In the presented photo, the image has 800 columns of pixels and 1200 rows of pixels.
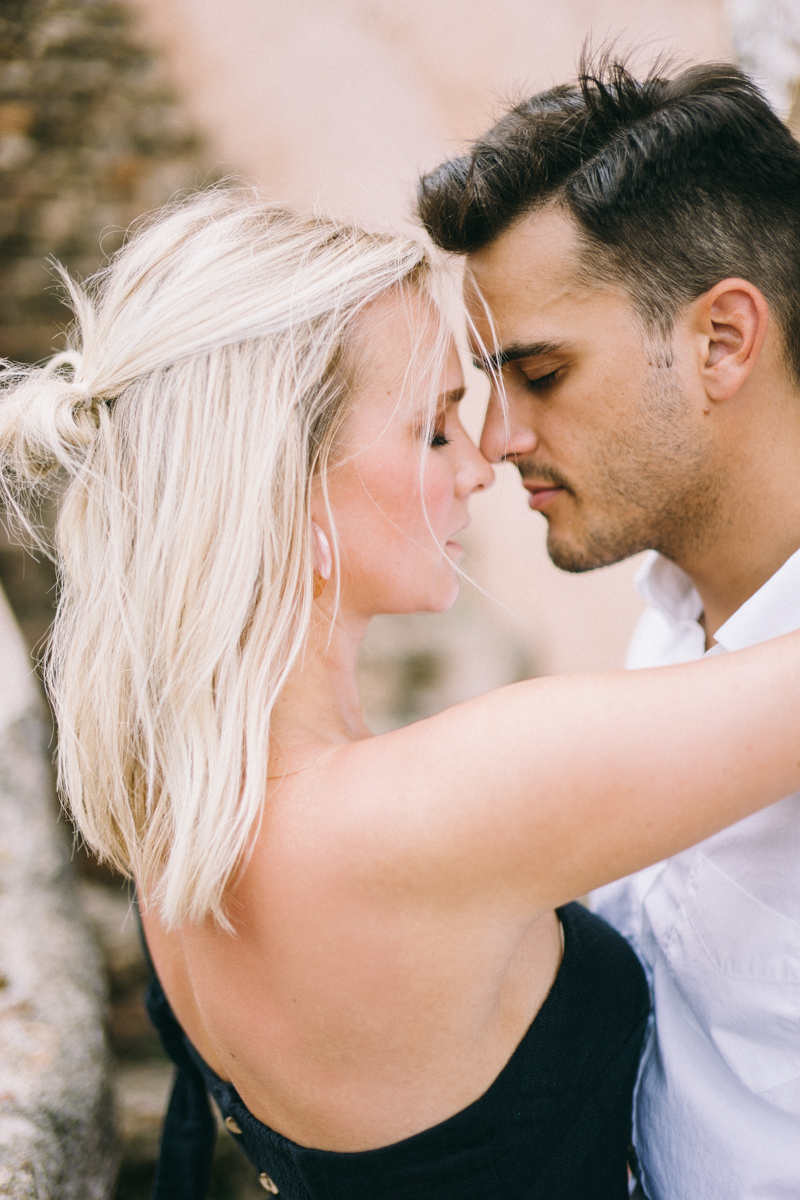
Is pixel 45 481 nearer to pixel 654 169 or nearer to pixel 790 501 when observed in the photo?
pixel 654 169

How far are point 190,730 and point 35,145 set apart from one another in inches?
113

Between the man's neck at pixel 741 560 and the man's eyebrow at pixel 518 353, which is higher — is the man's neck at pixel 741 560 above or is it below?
below

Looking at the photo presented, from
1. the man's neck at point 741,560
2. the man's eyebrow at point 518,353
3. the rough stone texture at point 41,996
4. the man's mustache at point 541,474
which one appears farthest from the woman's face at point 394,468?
the rough stone texture at point 41,996

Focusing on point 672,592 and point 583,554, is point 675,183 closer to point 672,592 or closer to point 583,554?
point 583,554

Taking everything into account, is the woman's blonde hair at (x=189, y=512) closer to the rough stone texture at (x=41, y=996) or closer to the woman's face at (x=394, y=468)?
the woman's face at (x=394, y=468)

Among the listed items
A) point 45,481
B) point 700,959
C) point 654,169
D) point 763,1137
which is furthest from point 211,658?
point 654,169

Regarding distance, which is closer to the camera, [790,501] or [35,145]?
[790,501]

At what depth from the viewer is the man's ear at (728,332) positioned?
1512 mm

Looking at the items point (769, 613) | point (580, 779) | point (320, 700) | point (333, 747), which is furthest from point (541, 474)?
point (580, 779)

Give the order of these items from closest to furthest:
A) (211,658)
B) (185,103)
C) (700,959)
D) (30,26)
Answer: (211,658) → (700,959) → (30,26) → (185,103)

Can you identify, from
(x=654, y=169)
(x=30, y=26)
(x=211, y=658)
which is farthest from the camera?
(x=30, y=26)

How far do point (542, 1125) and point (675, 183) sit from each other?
163 cm

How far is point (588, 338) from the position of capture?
1582 millimetres

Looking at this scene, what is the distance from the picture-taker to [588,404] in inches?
63.9
